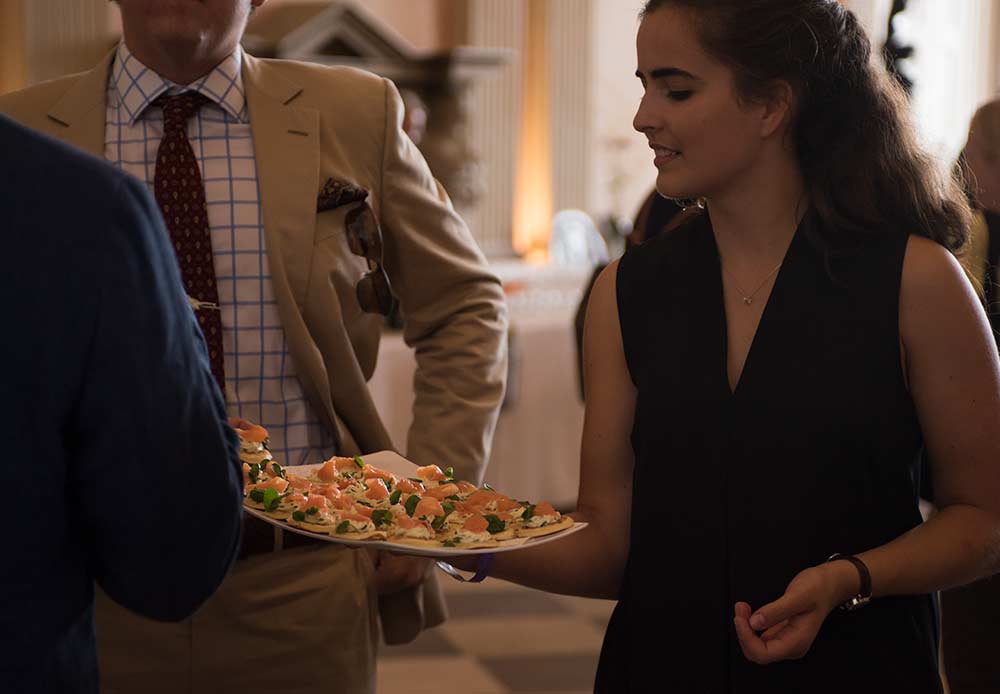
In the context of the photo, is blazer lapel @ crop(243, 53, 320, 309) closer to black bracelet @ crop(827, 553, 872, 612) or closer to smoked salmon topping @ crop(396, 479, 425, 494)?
smoked salmon topping @ crop(396, 479, 425, 494)

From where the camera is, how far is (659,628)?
1.75 meters

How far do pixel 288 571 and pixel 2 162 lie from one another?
37.2 inches

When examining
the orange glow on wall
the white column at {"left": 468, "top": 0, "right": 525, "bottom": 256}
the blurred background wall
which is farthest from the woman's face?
the orange glow on wall

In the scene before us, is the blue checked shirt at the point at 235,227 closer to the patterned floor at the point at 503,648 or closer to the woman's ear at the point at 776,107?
the woman's ear at the point at 776,107

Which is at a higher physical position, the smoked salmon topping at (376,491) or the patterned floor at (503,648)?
the smoked salmon topping at (376,491)

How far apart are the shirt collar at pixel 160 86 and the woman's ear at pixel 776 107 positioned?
79cm

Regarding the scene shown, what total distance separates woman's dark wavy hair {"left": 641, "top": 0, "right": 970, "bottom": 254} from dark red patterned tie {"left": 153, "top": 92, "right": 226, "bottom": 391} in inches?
27.5

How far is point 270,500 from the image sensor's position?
5.15 ft

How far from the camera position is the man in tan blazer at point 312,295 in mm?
1891

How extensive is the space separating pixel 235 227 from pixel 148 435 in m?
0.88

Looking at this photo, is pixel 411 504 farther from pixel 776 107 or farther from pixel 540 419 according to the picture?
pixel 540 419

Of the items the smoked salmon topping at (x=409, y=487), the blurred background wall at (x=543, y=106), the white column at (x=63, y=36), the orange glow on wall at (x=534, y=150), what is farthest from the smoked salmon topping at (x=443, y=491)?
the orange glow on wall at (x=534, y=150)

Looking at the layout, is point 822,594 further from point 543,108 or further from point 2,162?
point 543,108

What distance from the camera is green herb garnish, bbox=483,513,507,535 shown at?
60.5 inches
